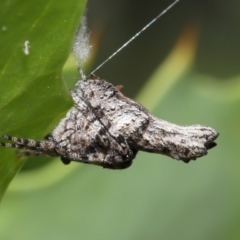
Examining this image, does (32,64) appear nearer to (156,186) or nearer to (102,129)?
(102,129)

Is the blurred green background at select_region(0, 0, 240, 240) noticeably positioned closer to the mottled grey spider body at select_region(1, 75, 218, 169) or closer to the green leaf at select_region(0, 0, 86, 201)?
the mottled grey spider body at select_region(1, 75, 218, 169)

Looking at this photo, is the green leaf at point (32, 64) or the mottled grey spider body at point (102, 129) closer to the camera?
the green leaf at point (32, 64)

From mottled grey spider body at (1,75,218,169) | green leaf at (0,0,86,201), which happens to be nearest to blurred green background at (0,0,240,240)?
mottled grey spider body at (1,75,218,169)

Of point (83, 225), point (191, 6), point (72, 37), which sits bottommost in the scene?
point (83, 225)

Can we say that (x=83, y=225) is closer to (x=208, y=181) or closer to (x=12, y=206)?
(x=12, y=206)

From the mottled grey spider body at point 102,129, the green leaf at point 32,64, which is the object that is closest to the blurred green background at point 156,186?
the mottled grey spider body at point 102,129

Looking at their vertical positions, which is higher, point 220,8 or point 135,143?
point 220,8

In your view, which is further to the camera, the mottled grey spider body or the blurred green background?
the blurred green background

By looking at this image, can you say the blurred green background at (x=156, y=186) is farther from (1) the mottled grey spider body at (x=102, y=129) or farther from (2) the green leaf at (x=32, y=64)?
(2) the green leaf at (x=32, y=64)

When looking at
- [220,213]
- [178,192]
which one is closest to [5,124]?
[178,192]
